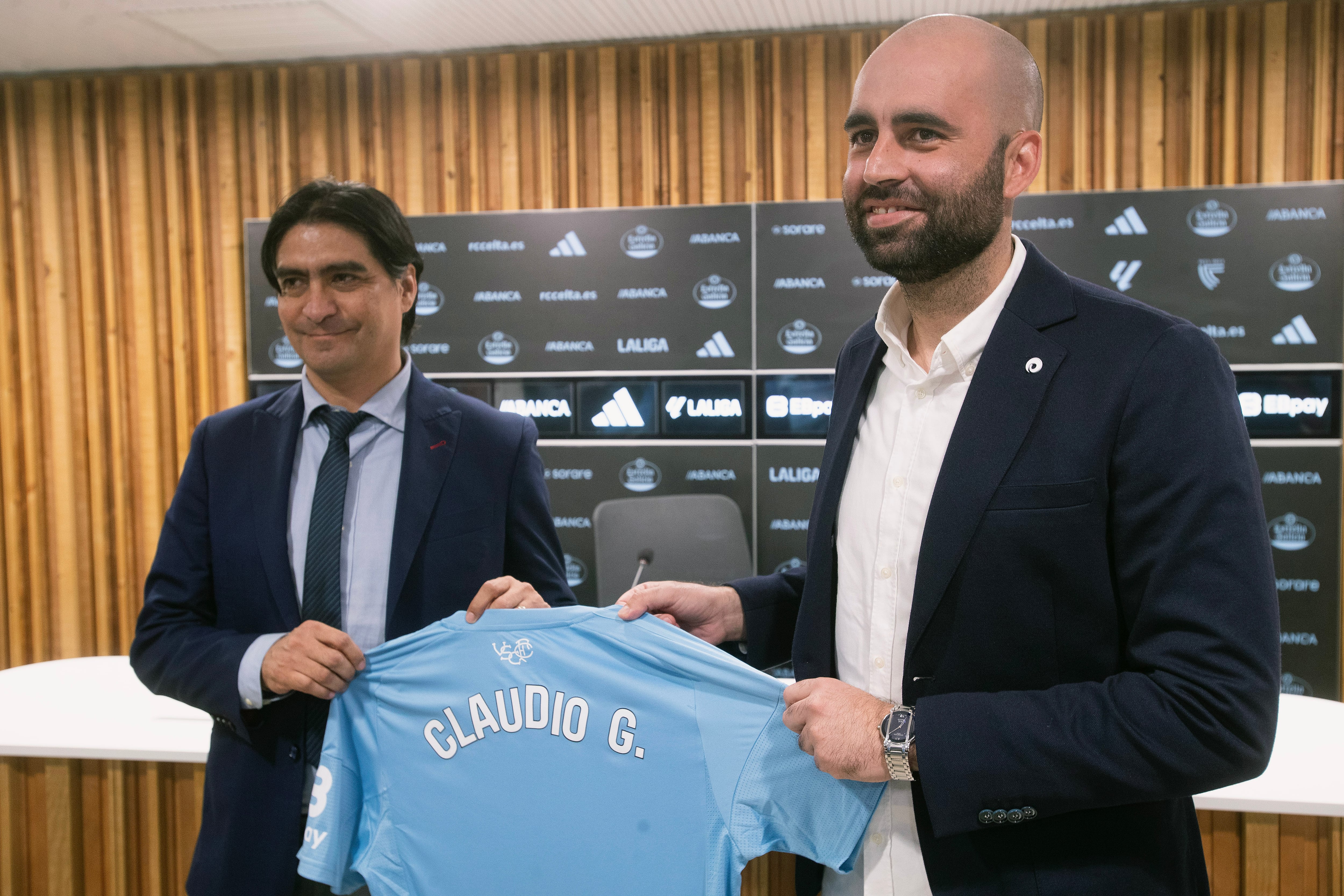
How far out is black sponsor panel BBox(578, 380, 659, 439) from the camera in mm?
4199

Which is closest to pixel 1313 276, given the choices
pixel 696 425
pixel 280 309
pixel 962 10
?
pixel 962 10

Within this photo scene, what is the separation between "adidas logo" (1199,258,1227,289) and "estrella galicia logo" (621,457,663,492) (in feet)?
8.40

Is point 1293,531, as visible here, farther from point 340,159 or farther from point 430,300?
point 340,159

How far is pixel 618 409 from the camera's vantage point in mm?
4215

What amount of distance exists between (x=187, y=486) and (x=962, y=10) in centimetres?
386

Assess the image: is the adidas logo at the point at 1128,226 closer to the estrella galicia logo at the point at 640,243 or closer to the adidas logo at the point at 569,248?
the estrella galicia logo at the point at 640,243

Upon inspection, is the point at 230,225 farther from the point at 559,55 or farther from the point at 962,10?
the point at 962,10

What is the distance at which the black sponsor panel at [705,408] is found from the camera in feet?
13.6

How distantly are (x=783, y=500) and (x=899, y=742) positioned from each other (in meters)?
3.18

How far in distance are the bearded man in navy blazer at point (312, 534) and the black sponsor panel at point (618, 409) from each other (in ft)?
8.68

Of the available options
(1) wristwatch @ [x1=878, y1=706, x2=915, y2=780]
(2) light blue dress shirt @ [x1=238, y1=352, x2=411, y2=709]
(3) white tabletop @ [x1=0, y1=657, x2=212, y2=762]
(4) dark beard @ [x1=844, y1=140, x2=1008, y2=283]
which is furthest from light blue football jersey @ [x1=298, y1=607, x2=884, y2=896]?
(3) white tabletop @ [x1=0, y1=657, x2=212, y2=762]

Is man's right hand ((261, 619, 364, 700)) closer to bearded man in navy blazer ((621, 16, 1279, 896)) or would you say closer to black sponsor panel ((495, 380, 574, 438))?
bearded man in navy blazer ((621, 16, 1279, 896))

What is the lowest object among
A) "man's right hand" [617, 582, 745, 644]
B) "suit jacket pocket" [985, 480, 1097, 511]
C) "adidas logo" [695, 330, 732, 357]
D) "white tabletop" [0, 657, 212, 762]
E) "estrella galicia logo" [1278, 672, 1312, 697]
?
"estrella galicia logo" [1278, 672, 1312, 697]

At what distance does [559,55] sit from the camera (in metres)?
4.34
